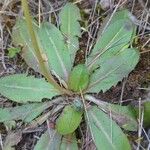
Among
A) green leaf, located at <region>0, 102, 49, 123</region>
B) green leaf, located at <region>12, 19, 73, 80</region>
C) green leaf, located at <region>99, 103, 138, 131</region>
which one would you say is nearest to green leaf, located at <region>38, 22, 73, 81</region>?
green leaf, located at <region>12, 19, 73, 80</region>

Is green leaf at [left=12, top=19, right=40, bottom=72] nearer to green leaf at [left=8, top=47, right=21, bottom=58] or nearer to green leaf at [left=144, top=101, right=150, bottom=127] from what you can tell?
green leaf at [left=8, top=47, right=21, bottom=58]

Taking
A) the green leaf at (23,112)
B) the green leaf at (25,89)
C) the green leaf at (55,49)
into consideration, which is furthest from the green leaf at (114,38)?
the green leaf at (23,112)

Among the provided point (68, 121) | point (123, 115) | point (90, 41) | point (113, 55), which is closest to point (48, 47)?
point (90, 41)

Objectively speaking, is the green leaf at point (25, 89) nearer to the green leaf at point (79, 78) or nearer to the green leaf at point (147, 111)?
the green leaf at point (79, 78)

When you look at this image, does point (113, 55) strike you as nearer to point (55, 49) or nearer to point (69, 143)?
point (55, 49)

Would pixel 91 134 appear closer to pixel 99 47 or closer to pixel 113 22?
pixel 99 47
